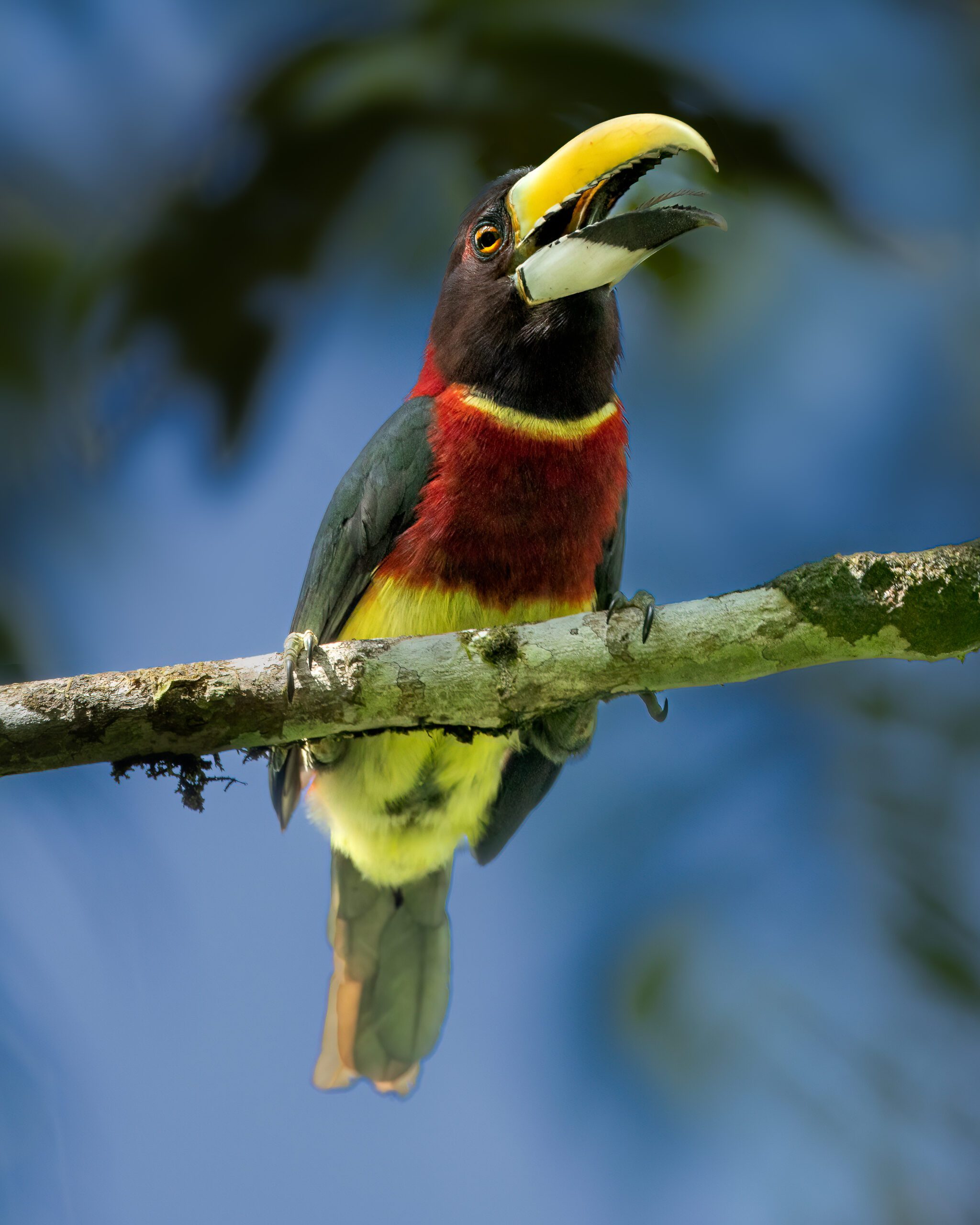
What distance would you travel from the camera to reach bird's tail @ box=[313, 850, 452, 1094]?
3576 mm

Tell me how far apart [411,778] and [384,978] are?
94 centimetres

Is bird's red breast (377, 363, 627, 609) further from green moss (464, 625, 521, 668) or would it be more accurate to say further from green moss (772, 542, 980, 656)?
green moss (772, 542, 980, 656)

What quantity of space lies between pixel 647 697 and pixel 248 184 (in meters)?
1.93

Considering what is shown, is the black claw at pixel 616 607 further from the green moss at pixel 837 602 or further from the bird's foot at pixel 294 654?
the bird's foot at pixel 294 654

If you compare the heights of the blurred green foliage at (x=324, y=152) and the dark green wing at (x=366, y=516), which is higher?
the blurred green foliage at (x=324, y=152)

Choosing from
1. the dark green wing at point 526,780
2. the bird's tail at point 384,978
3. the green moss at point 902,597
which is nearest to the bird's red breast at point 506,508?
the dark green wing at point 526,780

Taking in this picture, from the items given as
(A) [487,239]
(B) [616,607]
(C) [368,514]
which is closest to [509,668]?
(B) [616,607]

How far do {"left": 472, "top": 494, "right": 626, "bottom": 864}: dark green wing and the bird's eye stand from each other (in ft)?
2.60

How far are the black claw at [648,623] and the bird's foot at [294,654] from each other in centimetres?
72

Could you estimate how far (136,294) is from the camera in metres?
3.32

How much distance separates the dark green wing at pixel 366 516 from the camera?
2.88 m

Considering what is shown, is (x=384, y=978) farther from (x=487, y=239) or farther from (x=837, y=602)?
(x=487, y=239)

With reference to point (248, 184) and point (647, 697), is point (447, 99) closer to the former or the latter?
point (248, 184)

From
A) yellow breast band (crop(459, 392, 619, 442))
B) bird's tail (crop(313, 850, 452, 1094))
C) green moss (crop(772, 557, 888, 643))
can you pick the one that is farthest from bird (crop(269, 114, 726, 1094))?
green moss (crop(772, 557, 888, 643))
